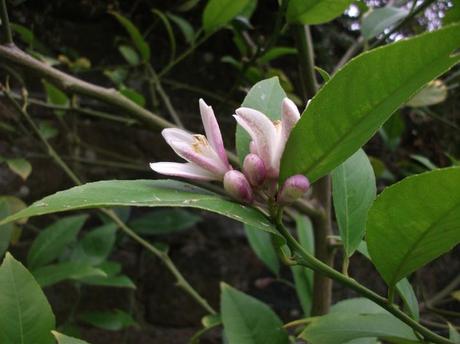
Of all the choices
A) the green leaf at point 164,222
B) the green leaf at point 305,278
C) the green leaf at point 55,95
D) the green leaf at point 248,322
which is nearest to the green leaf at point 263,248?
the green leaf at point 305,278

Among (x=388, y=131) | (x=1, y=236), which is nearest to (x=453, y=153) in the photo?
(x=388, y=131)

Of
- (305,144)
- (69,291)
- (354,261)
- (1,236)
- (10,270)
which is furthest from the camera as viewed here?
(354,261)

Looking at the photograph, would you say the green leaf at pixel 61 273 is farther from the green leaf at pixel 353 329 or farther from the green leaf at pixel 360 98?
the green leaf at pixel 360 98

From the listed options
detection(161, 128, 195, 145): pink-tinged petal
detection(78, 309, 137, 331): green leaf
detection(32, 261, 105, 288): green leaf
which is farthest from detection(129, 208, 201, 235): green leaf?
detection(161, 128, 195, 145): pink-tinged petal

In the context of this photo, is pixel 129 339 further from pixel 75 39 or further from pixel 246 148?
pixel 246 148

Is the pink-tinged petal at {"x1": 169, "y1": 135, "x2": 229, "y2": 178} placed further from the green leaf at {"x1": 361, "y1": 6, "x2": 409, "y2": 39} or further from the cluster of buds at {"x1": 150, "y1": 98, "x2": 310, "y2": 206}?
the green leaf at {"x1": 361, "y1": 6, "x2": 409, "y2": 39}

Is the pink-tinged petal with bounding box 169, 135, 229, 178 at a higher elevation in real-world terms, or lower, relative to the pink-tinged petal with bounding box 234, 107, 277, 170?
lower

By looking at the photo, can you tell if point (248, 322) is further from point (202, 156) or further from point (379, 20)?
point (379, 20)
